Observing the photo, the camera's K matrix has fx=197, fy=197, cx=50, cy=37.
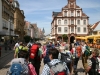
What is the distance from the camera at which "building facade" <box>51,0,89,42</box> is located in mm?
63650

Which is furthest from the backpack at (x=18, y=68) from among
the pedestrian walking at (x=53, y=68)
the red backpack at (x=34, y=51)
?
the red backpack at (x=34, y=51)

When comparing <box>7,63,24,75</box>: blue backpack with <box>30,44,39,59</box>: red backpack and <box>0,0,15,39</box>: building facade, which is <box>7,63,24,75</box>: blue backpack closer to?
<box>30,44,39,59</box>: red backpack

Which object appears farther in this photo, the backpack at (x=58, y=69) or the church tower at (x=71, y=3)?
the church tower at (x=71, y=3)

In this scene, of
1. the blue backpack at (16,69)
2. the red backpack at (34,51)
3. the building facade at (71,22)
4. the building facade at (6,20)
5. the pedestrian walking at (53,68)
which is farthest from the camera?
the building facade at (71,22)

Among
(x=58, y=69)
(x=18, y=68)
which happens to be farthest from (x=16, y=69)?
(x=58, y=69)

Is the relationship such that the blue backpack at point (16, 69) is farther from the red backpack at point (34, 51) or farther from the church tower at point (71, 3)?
the church tower at point (71, 3)

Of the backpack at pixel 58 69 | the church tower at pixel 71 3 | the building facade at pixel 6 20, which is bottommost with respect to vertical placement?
the backpack at pixel 58 69

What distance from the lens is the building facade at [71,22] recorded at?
63.7m

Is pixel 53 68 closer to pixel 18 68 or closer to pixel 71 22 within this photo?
pixel 18 68

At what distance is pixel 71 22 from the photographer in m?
64.3

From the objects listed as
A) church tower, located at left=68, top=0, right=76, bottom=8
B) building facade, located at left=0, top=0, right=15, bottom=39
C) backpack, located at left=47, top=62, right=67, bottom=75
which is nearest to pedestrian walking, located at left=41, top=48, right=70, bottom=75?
backpack, located at left=47, top=62, right=67, bottom=75

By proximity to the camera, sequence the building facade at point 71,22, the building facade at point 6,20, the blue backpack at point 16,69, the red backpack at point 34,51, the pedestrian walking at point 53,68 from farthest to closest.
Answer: the building facade at point 71,22 < the building facade at point 6,20 < the red backpack at point 34,51 < the pedestrian walking at point 53,68 < the blue backpack at point 16,69

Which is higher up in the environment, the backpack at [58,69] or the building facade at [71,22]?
the building facade at [71,22]

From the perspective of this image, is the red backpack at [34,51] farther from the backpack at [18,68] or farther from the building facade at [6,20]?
the building facade at [6,20]
